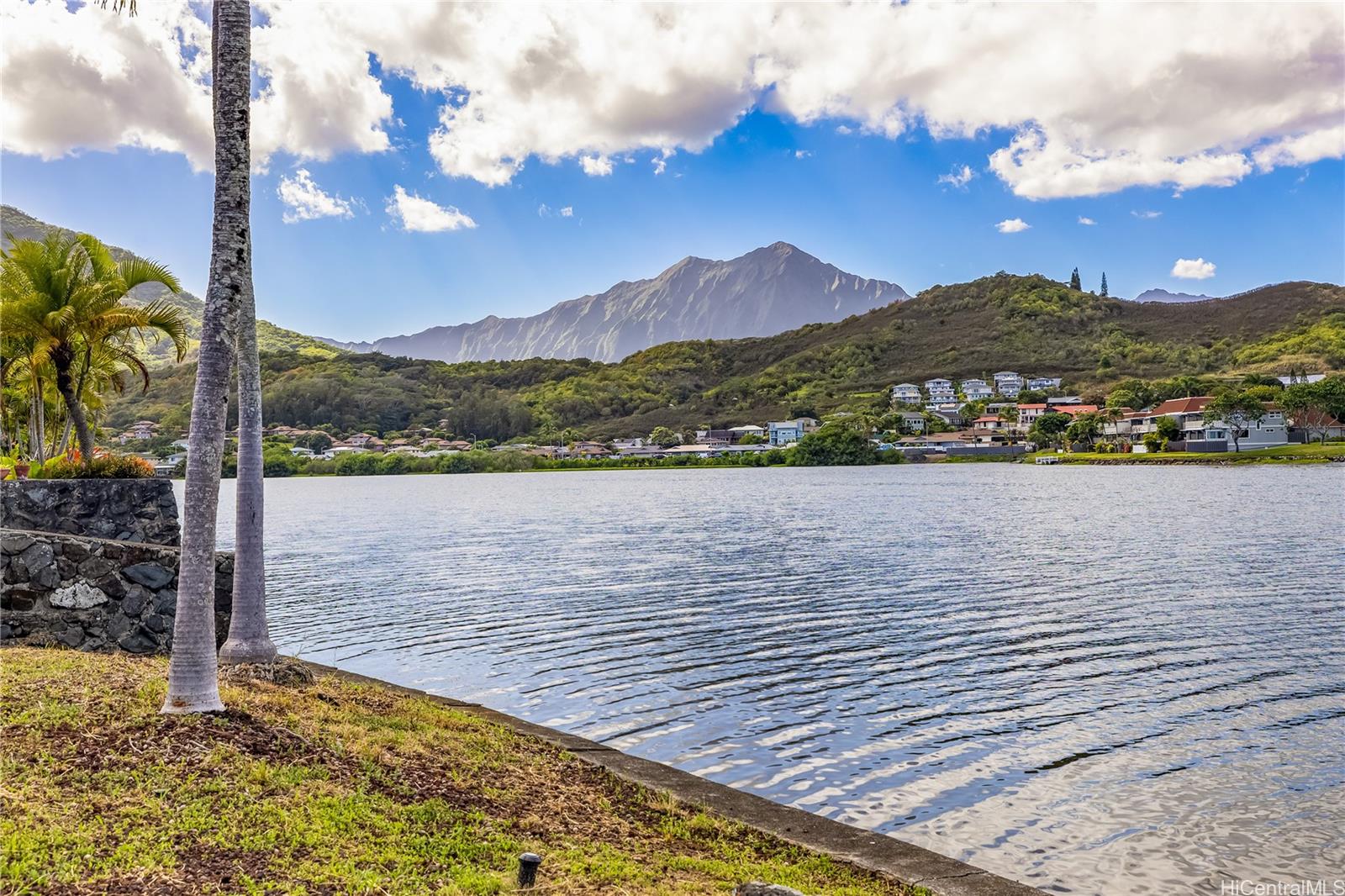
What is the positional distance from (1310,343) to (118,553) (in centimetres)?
22400

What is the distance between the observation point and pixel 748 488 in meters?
92.2

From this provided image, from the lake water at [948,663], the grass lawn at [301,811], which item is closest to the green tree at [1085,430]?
the lake water at [948,663]

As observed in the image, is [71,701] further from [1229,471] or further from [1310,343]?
[1310,343]

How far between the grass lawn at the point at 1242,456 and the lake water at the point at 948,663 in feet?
266

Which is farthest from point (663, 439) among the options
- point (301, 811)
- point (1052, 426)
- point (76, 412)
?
point (301, 811)

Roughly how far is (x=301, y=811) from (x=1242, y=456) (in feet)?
443

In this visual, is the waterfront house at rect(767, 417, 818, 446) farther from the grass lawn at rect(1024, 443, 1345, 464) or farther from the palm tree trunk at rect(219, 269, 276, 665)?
the palm tree trunk at rect(219, 269, 276, 665)

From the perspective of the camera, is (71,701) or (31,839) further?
(71,701)

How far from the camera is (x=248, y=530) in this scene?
12227mm

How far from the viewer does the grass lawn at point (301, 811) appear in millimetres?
6168

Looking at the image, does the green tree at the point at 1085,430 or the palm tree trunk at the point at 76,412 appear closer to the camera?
the palm tree trunk at the point at 76,412

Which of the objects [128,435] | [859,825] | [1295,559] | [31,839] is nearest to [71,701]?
[31,839]

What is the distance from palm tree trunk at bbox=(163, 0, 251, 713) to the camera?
353 inches

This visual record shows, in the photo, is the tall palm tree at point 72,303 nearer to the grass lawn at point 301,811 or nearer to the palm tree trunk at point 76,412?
the palm tree trunk at point 76,412
